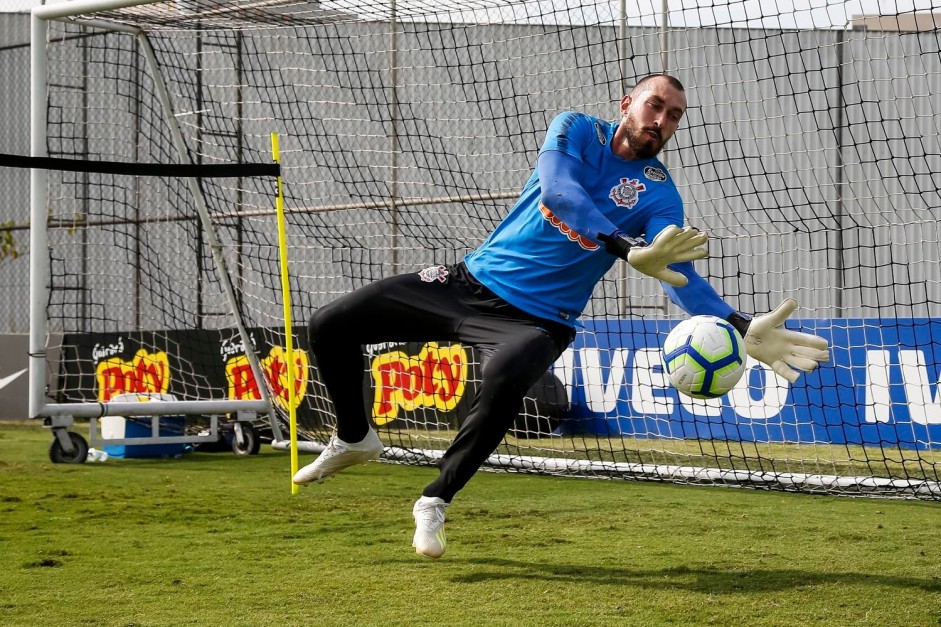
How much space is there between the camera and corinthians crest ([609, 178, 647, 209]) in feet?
13.9

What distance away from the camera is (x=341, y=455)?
462cm

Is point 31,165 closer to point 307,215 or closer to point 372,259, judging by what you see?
point 307,215

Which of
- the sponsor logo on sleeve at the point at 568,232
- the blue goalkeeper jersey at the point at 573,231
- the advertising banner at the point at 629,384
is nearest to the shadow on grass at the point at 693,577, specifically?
the blue goalkeeper jersey at the point at 573,231

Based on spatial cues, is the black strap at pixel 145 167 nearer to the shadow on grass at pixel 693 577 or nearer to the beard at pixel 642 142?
the beard at pixel 642 142

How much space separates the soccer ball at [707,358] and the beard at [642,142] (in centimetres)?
68

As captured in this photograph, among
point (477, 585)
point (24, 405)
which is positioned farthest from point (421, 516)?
point (24, 405)

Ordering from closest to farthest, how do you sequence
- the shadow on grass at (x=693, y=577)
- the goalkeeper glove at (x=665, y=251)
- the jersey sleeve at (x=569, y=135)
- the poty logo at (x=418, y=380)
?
the goalkeeper glove at (x=665, y=251), the shadow on grass at (x=693, y=577), the jersey sleeve at (x=569, y=135), the poty logo at (x=418, y=380)

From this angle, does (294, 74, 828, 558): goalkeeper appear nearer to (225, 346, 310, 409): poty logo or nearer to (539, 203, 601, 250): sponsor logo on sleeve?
(539, 203, 601, 250): sponsor logo on sleeve

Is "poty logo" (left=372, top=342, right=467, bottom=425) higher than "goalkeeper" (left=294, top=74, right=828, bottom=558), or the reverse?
"goalkeeper" (left=294, top=74, right=828, bottom=558)

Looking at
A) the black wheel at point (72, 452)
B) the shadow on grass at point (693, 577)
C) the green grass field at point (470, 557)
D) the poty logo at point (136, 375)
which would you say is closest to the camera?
the green grass field at point (470, 557)

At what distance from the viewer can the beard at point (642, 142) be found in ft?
13.6

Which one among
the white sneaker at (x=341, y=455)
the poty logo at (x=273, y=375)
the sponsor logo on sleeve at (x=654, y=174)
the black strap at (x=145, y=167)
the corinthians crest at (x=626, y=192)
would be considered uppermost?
the black strap at (x=145, y=167)

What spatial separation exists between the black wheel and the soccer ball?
209 inches

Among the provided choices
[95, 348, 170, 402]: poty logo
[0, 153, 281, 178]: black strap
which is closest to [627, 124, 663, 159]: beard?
[0, 153, 281, 178]: black strap
